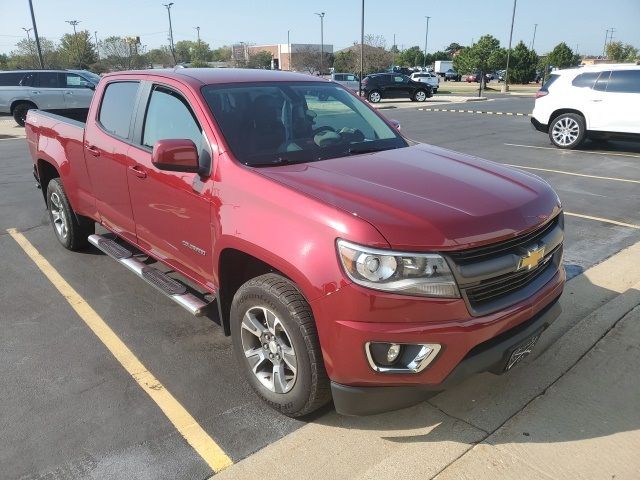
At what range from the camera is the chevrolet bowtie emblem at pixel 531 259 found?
2.60 meters

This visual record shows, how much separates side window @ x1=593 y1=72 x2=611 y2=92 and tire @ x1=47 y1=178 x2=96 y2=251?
1030cm

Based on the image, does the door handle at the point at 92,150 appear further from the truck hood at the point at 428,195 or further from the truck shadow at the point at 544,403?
the truck shadow at the point at 544,403

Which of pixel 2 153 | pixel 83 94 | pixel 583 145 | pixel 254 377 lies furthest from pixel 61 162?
pixel 83 94

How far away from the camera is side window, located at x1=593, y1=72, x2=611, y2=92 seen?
10.9 meters

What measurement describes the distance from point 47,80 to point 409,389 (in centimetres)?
1951

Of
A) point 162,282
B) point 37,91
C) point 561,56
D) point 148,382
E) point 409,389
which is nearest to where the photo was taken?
point 409,389

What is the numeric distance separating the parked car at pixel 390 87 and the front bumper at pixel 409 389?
27.1 m

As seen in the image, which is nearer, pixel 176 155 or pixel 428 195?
pixel 428 195

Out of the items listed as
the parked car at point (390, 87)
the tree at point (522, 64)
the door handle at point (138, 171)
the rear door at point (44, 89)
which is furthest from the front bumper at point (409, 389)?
the tree at point (522, 64)

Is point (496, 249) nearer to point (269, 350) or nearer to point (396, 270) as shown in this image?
point (396, 270)

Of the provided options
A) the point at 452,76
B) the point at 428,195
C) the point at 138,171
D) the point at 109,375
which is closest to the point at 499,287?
the point at 428,195

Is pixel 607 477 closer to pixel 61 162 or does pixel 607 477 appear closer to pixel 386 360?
pixel 386 360

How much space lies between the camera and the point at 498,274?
2.49 m

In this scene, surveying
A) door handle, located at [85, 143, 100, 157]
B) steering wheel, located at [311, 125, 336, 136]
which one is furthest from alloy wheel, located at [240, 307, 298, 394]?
door handle, located at [85, 143, 100, 157]
